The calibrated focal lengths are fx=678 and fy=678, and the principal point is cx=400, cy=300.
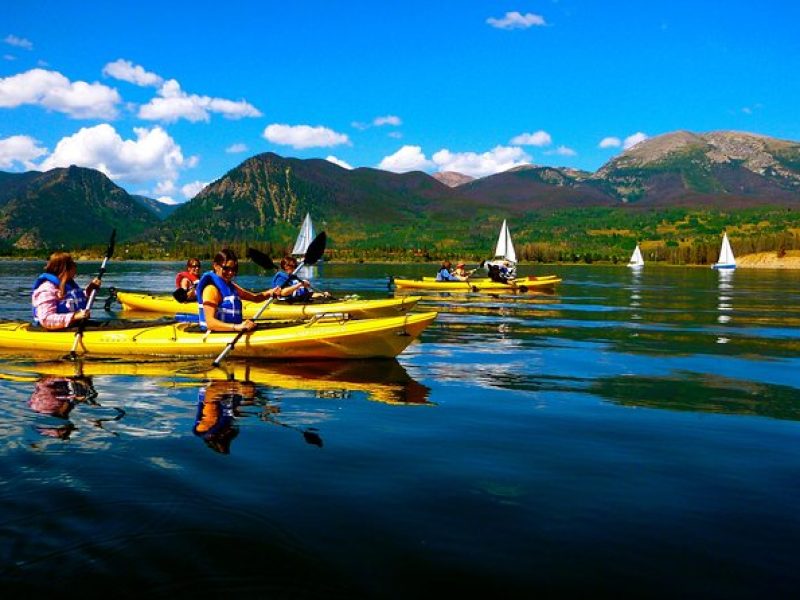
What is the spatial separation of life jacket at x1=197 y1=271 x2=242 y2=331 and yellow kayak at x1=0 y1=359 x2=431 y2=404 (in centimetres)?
100

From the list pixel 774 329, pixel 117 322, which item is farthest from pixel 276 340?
pixel 774 329

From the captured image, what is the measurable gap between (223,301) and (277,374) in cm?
217

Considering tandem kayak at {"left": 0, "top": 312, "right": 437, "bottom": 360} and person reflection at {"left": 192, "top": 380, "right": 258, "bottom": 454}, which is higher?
tandem kayak at {"left": 0, "top": 312, "right": 437, "bottom": 360}

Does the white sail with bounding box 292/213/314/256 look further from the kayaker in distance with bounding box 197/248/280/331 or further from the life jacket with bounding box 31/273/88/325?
the kayaker in distance with bounding box 197/248/280/331

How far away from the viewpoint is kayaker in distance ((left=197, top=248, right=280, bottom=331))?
1441cm

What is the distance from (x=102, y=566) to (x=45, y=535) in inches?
34.6

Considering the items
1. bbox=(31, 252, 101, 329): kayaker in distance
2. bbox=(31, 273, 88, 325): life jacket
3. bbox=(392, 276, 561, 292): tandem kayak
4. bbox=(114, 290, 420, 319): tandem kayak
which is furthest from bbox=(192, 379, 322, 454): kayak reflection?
bbox=(392, 276, 561, 292): tandem kayak

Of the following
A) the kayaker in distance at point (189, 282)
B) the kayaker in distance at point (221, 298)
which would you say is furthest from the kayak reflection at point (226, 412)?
the kayaker in distance at point (189, 282)

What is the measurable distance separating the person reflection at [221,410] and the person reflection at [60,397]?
1.79 meters

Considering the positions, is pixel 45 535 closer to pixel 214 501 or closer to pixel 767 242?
pixel 214 501

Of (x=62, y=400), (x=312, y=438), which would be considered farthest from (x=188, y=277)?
(x=312, y=438)

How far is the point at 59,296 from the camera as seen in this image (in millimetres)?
15188

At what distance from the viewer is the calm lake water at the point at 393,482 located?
5215 mm

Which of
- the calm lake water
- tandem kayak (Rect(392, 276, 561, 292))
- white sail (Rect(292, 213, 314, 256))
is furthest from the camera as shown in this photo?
white sail (Rect(292, 213, 314, 256))
